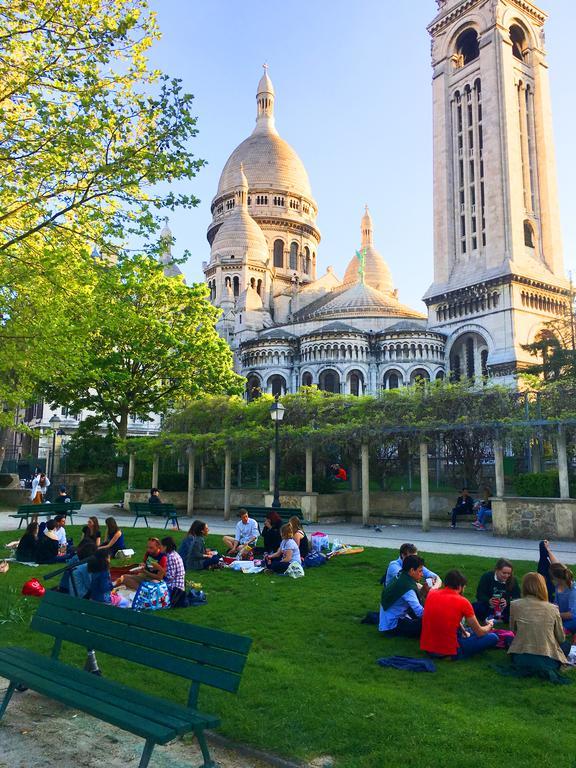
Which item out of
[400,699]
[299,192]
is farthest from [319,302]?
[400,699]

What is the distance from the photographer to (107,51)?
11.2 meters

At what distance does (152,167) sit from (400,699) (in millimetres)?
9697

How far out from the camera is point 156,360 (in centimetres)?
2805

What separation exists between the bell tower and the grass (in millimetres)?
40919

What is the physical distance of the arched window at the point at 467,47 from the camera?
56594 mm

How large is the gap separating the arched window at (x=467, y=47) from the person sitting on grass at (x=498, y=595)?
58.8 meters

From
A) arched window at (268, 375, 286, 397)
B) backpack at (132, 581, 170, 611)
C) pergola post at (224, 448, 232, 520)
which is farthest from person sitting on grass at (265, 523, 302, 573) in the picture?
arched window at (268, 375, 286, 397)

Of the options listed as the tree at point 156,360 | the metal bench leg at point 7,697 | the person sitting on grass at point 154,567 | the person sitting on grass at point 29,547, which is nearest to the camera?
the metal bench leg at point 7,697

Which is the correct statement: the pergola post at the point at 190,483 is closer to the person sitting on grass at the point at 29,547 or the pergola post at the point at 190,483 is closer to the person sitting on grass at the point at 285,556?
the person sitting on grass at the point at 29,547

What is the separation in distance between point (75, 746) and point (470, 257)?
170 feet

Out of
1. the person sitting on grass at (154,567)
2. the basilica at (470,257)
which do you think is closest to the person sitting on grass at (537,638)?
the person sitting on grass at (154,567)

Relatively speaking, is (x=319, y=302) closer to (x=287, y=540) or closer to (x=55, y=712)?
(x=287, y=540)

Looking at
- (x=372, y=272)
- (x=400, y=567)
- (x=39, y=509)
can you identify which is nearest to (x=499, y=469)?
(x=400, y=567)

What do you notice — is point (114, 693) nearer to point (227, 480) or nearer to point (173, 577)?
point (173, 577)
